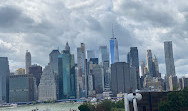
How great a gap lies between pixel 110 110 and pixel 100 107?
24.5 feet

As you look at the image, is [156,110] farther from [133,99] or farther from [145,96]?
[133,99]

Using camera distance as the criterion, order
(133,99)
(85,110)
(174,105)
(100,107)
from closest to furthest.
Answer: (133,99)
(174,105)
(85,110)
(100,107)

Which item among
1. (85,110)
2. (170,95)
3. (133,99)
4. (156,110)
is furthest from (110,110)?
(133,99)

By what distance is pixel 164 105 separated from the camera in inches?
3118

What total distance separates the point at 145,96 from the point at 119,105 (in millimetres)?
92192

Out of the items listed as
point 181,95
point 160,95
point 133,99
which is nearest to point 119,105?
point 160,95

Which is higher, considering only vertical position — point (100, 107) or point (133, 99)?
point (133, 99)

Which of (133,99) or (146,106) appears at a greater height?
(133,99)

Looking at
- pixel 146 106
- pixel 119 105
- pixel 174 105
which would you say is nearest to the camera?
pixel 174 105

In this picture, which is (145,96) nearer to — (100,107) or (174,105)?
(174,105)

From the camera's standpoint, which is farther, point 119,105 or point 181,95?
point 119,105

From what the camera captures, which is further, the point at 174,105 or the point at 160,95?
the point at 160,95

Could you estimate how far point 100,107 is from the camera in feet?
489

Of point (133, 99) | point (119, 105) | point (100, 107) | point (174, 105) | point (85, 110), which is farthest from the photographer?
point (119, 105)
